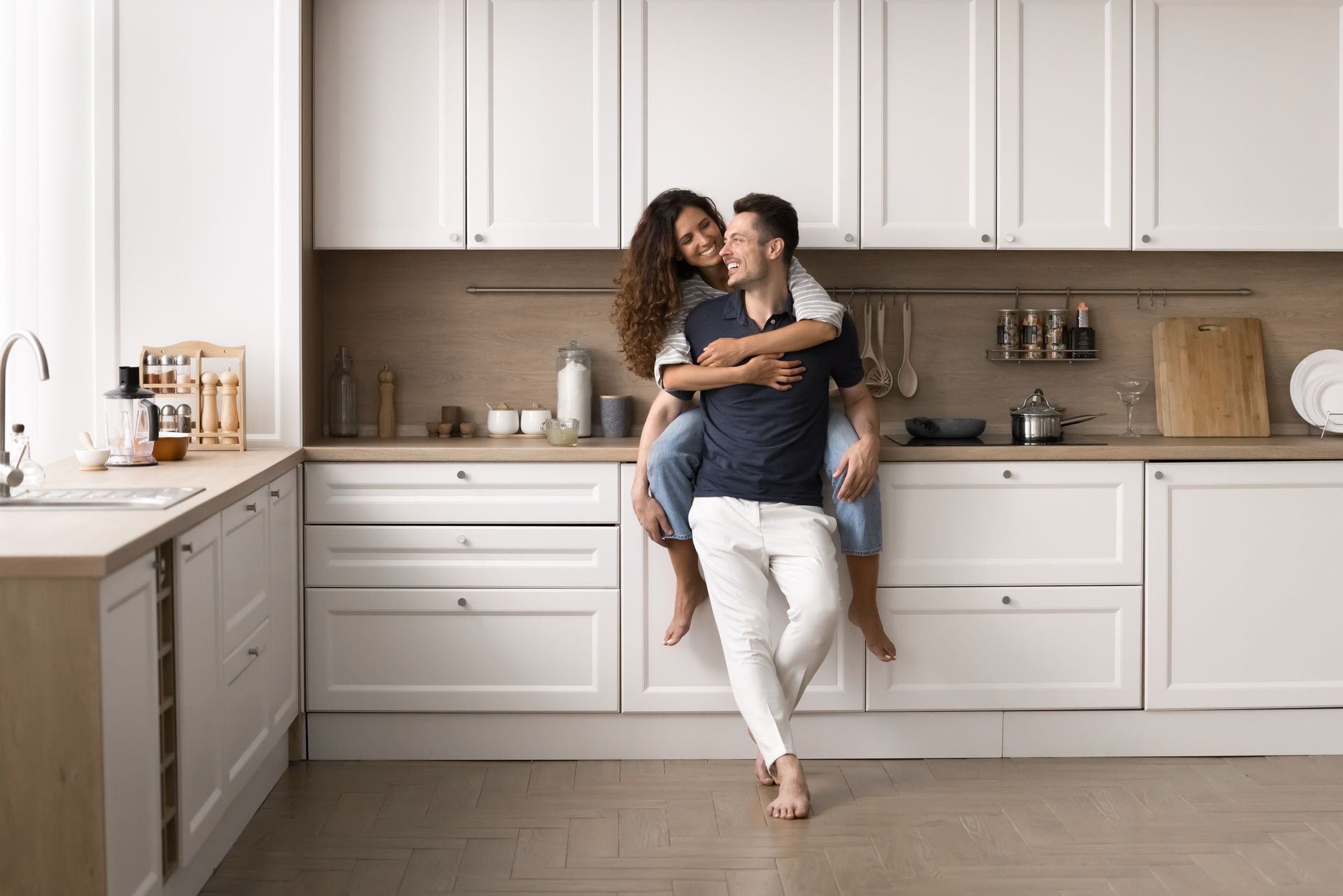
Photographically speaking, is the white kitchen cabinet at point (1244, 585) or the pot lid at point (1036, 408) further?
the pot lid at point (1036, 408)

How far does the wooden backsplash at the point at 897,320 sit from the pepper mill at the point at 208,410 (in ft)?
1.78

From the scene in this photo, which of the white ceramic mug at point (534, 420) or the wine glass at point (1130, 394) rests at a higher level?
the wine glass at point (1130, 394)

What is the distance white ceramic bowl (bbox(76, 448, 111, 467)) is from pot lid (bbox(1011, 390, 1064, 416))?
2.38m

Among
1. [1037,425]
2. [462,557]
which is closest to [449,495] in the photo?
[462,557]

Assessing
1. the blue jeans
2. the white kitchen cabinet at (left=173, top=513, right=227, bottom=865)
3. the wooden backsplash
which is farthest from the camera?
the wooden backsplash

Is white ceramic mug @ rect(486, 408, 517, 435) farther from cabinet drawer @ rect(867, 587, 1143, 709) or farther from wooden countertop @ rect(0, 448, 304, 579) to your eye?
cabinet drawer @ rect(867, 587, 1143, 709)

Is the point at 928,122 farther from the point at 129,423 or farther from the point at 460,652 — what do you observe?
the point at 129,423

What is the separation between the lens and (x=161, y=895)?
202 centimetres

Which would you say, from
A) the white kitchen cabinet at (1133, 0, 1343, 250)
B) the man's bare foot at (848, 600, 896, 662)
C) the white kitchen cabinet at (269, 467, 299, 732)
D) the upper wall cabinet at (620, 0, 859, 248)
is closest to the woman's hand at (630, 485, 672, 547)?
the man's bare foot at (848, 600, 896, 662)

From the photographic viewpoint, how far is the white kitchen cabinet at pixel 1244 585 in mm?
Answer: 3066

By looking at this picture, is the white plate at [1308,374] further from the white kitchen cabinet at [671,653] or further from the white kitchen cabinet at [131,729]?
the white kitchen cabinet at [131,729]

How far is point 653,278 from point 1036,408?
3.77ft

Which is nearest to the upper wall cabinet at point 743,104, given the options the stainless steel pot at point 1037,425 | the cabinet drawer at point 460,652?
the stainless steel pot at point 1037,425

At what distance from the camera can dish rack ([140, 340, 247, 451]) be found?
300cm
